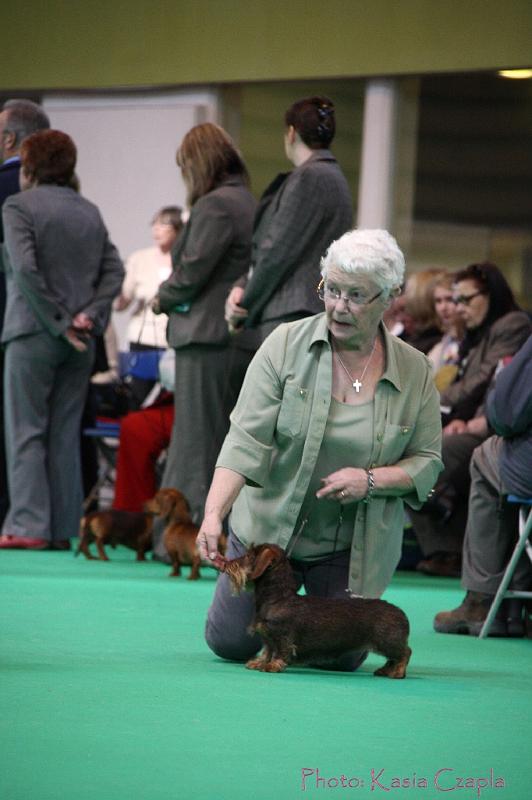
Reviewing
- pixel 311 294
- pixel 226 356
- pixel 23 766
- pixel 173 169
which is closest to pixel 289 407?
pixel 23 766

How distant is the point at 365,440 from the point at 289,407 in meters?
0.20

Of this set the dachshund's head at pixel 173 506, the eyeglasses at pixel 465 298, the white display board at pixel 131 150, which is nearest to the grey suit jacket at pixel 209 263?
the dachshund's head at pixel 173 506

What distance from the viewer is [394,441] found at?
3.81m

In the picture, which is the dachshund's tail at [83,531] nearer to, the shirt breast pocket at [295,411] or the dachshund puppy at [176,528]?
the dachshund puppy at [176,528]

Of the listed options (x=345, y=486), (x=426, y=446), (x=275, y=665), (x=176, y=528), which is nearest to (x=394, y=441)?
(x=426, y=446)

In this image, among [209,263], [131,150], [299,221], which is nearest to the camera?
[299,221]

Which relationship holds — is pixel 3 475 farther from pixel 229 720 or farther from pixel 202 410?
pixel 229 720

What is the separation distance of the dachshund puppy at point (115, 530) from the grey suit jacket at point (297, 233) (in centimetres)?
129

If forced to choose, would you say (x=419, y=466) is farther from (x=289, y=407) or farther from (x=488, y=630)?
(x=488, y=630)

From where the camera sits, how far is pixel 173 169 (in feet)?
37.0

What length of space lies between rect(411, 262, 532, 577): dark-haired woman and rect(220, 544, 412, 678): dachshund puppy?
10.7 ft

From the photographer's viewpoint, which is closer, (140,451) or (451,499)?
(451,499)

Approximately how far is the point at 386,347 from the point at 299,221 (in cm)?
215

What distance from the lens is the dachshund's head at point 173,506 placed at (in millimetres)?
6359
